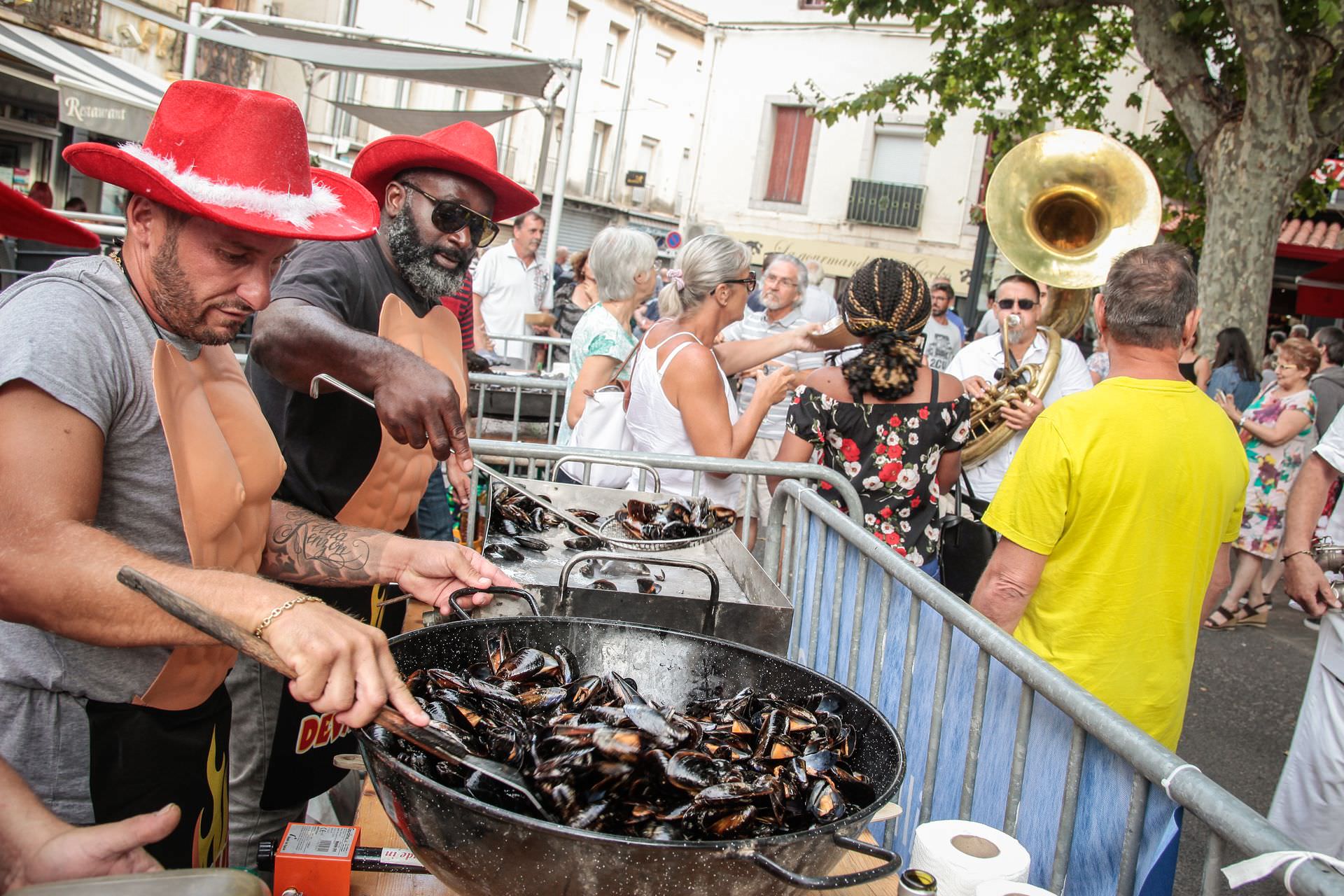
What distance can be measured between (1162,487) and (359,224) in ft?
7.41

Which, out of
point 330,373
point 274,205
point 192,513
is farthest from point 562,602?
point 274,205

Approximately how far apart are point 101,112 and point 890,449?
987 centimetres

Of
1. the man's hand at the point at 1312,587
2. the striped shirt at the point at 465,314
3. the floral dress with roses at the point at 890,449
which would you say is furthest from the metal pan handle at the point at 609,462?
the striped shirt at the point at 465,314

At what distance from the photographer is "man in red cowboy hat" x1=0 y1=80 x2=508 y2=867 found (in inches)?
58.1

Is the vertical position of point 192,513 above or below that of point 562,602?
above

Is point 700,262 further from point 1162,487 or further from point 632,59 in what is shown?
point 632,59

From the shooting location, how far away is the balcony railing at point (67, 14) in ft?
55.5

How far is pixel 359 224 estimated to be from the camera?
2092 mm

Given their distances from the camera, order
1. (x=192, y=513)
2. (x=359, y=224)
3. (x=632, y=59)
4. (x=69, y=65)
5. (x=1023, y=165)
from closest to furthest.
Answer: (x=192, y=513)
(x=359, y=224)
(x=1023, y=165)
(x=69, y=65)
(x=632, y=59)

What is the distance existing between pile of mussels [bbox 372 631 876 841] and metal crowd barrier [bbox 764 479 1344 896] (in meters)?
0.50

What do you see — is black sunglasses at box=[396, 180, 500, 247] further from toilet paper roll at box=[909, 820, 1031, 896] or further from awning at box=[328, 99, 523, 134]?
awning at box=[328, 99, 523, 134]

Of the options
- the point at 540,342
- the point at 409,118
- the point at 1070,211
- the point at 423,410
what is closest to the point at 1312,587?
the point at 423,410

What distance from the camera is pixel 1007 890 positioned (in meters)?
1.47

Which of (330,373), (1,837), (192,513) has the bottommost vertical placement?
(1,837)
